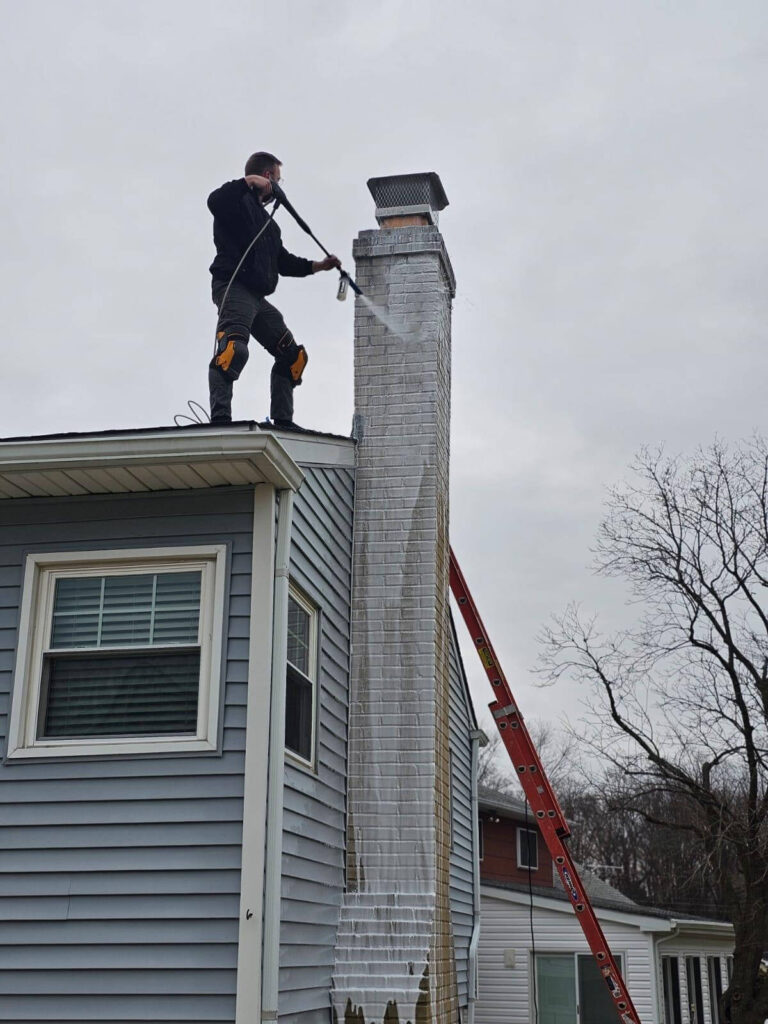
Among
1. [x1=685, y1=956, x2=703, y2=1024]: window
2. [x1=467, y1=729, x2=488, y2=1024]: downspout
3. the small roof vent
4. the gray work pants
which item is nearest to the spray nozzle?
the gray work pants

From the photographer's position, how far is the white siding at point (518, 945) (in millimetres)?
17266

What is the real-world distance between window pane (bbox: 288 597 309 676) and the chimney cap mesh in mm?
3738

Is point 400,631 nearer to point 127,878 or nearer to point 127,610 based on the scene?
point 127,610

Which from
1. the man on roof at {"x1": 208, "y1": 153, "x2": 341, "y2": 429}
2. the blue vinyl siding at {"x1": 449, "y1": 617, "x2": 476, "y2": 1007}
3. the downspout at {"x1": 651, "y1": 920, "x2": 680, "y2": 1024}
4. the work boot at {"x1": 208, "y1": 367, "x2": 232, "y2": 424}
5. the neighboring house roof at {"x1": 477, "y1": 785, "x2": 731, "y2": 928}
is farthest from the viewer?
the neighboring house roof at {"x1": 477, "y1": 785, "x2": 731, "y2": 928}

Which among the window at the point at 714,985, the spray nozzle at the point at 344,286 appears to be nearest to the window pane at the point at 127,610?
the spray nozzle at the point at 344,286

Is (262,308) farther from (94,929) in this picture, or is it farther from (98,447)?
(94,929)

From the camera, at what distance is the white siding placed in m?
17.3

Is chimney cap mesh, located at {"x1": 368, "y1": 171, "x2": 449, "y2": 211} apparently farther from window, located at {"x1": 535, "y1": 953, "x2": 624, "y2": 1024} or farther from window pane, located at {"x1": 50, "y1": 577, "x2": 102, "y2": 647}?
window, located at {"x1": 535, "y1": 953, "x2": 624, "y2": 1024}

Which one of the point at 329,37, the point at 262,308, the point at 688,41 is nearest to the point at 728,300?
the point at 688,41

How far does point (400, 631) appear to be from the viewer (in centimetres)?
794

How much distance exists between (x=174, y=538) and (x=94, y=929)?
6.92 feet

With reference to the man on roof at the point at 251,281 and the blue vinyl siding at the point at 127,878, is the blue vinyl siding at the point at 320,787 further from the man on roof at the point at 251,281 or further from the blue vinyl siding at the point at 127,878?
the man on roof at the point at 251,281

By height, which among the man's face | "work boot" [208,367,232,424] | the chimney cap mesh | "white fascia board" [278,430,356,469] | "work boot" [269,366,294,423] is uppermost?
the chimney cap mesh

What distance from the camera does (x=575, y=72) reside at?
9.95 meters
